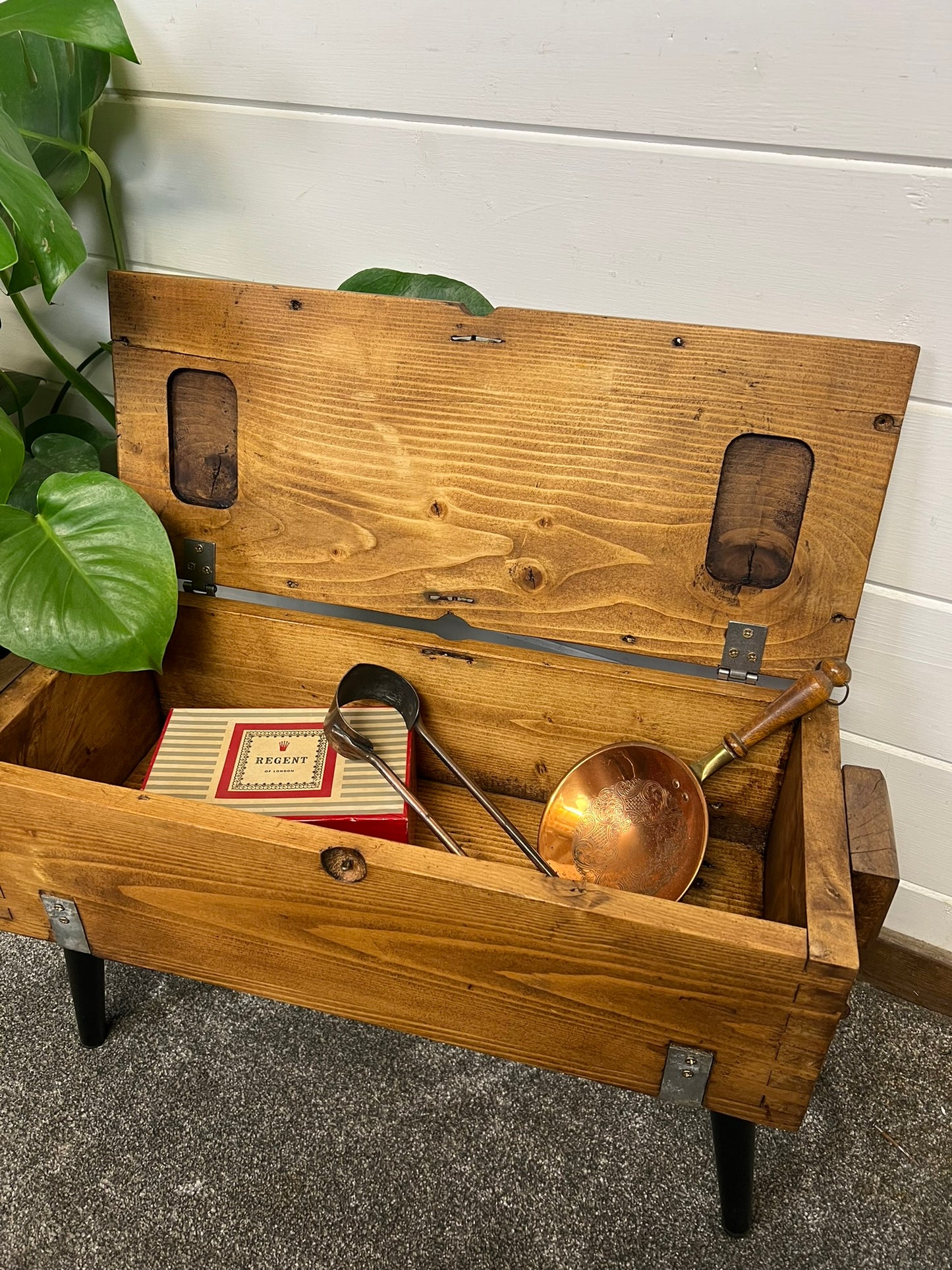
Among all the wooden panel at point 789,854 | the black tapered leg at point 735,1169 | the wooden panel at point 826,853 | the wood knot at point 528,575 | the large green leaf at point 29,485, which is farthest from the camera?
the large green leaf at point 29,485

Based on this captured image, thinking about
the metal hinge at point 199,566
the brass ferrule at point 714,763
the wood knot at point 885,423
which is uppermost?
the wood knot at point 885,423

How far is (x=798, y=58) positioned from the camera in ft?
2.79

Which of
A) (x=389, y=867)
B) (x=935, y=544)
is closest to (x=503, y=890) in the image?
(x=389, y=867)

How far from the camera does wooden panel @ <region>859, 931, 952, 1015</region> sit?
1.23 meters

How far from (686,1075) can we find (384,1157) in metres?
0.41

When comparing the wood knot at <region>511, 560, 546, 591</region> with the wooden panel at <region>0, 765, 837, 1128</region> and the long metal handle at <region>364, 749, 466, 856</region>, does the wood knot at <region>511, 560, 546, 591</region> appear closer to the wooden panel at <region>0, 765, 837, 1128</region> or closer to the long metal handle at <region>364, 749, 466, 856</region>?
the long metal handle at <region>364, 749, 466, 856</region>

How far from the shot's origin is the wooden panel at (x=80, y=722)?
0.89 m

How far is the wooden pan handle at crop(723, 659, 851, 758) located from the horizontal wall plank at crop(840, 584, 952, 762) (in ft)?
0.66

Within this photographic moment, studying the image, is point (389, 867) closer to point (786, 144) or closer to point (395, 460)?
point (395, 460)

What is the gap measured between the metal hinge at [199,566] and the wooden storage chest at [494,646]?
0.02m

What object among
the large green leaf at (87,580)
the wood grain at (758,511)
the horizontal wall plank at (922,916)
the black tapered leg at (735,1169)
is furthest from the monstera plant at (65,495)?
the horizontal wall plank at (922,916)

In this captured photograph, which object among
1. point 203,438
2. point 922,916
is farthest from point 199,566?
point 922,916

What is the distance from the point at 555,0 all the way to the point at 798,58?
238 mm

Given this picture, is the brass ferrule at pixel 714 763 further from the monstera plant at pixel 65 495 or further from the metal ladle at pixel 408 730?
the monstera plant at pixel 65 495
